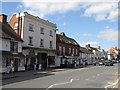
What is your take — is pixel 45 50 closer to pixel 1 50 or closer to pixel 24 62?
pixel 24 62

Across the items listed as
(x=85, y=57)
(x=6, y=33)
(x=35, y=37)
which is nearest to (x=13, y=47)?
(x=6, y=33)

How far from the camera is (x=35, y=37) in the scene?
32.7m

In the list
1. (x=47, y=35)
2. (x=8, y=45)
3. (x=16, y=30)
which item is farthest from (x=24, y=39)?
(x=47, y=35)

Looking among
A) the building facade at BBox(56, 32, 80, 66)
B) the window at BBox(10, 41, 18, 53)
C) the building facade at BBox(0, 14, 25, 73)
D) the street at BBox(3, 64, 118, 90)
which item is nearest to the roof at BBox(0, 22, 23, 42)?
the building facade at BBox(0, 14, 25, 73)

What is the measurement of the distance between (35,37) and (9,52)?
8527mm

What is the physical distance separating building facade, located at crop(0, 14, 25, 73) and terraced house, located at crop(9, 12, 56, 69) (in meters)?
2.18

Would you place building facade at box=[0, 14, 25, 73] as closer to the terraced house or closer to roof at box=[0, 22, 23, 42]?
roof at box=[0, 22, 23, 42]

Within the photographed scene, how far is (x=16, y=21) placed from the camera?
3142 centimetres

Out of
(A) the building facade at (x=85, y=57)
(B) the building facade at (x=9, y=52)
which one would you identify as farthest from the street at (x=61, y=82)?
(A) the building facade at (x=85, y=57)

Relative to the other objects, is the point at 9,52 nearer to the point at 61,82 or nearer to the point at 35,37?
the point at 35,37

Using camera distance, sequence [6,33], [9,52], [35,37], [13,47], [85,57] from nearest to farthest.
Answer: [9,52] < [6,33] < [13,47] < [35,37] < [85,57]

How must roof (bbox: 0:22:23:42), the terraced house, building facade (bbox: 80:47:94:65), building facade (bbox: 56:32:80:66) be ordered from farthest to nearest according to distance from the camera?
building facade (bbox: 80:47:94:65)
building facade (bbox: 56:32:80:66)
the terraced house
roof (bbox: 0:22:23:42)

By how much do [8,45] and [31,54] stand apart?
5.93m

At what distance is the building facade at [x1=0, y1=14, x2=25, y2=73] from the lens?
2386 cm
